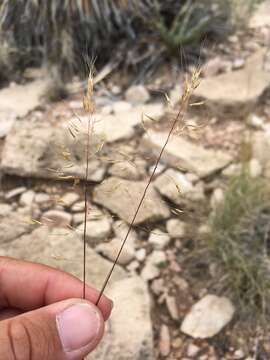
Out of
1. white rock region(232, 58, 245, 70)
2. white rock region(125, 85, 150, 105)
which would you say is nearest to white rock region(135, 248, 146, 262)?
white rock region(125, 85, 150, 105)

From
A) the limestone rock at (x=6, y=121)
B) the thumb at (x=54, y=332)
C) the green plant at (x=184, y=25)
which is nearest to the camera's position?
the thumb at (x=54, y=332)

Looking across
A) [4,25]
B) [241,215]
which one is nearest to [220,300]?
[241,215]

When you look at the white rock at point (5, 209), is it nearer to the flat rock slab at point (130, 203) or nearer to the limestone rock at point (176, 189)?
the flat rock slab at point (130, 203)

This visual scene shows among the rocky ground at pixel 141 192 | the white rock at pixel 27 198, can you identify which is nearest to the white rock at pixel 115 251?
the rocky ground at pixel 141 192

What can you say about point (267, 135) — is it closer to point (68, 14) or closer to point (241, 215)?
point (241, 215)

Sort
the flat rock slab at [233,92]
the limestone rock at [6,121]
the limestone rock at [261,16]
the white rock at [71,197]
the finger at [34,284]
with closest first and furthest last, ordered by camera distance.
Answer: the finger at [34,284] → the white rock at [71,197] → the limestone rock at [6,121] → the flat rock slab at [233,92] → the limestone rock at [261,16]

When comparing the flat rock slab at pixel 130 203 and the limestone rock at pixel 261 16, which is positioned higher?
the limestone rock at pixel 261 16
